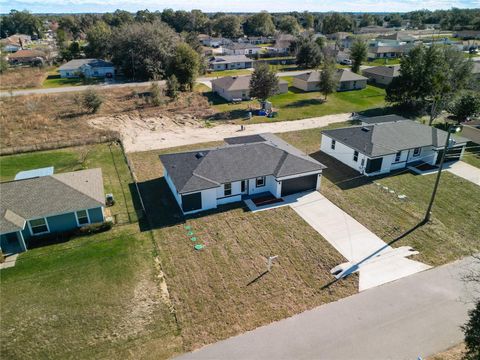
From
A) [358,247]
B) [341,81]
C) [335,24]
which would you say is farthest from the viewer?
[335,24]

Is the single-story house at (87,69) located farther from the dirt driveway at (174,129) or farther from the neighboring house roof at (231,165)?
the neighboring house roof at (231,165)

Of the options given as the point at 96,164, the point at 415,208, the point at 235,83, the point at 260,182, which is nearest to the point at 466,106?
the point at 415,208

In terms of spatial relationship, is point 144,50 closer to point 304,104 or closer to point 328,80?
point 304,104

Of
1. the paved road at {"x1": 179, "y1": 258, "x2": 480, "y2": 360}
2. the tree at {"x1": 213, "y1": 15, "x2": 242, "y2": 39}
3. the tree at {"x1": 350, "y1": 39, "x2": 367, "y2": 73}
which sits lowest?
the paved road at {"x1": 179, "y1": 258, "x2": 480, "y2": 360}

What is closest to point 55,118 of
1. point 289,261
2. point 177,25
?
point 289,261

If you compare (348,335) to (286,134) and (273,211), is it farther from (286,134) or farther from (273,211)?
(286,134)

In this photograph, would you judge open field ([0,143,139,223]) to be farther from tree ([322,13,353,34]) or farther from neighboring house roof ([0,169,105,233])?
tree ([322,13,353,34])

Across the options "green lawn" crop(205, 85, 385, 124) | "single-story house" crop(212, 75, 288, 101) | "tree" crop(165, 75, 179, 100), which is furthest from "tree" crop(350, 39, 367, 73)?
"tree" crop(165, 75, 179, 100)
